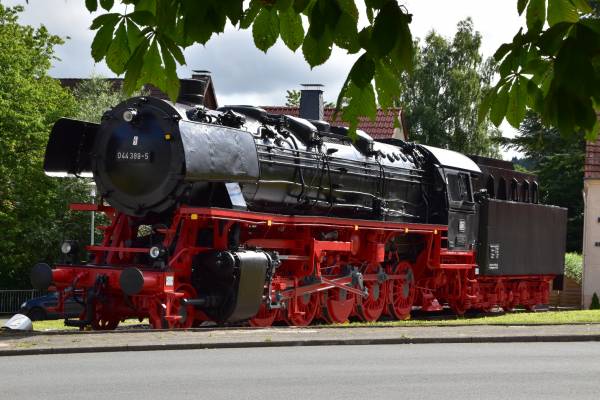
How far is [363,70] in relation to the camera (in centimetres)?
362

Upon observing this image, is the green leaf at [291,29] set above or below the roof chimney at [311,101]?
below

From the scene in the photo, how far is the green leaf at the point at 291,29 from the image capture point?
381cm

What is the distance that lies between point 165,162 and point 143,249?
149 cm

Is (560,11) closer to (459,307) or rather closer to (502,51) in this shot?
(502,51)

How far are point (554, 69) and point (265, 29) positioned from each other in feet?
3.48

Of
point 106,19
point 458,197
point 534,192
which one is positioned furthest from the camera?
point 534,192

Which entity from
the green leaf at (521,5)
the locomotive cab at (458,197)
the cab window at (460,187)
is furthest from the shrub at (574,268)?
the green leaf at (521,5)

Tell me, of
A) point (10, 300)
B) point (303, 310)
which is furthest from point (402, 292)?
point (10, 300)

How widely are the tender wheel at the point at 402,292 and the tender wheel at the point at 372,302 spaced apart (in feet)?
0.98

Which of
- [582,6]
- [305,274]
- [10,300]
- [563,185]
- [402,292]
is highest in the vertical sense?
[563,185]

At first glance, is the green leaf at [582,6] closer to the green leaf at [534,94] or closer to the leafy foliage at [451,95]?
the green leaf at [534,94]

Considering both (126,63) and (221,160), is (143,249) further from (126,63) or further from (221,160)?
(126,63)

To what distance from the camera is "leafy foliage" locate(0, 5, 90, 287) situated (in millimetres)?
37000

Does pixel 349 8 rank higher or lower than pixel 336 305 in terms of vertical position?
higher
